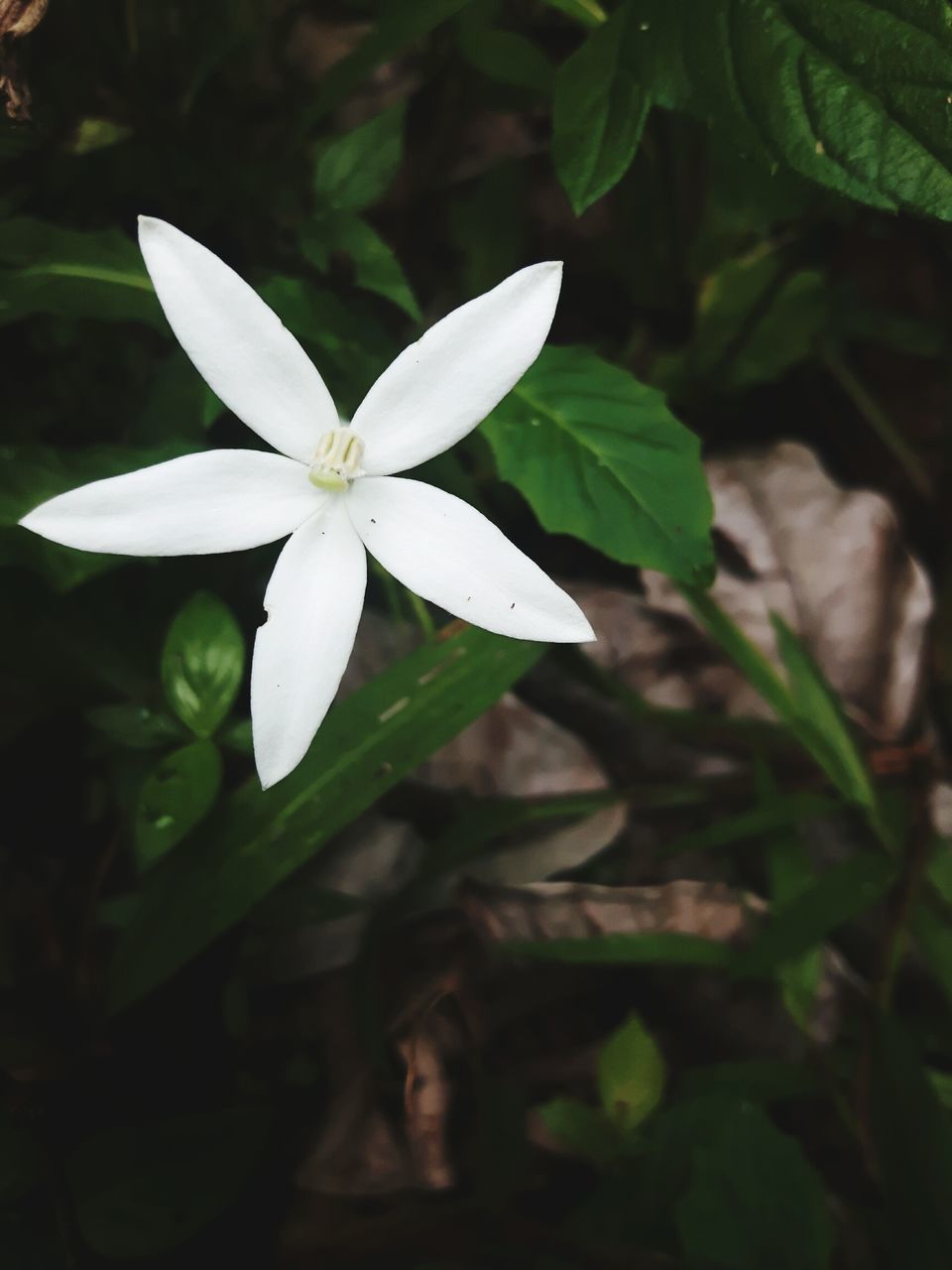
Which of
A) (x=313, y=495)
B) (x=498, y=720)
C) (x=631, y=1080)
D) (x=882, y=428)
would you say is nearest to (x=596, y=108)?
(x=313, y=495)

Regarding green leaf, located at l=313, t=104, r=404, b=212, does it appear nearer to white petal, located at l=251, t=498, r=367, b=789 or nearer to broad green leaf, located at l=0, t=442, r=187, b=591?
broad green leaf, located at l=0, t=442, r=187, b=591

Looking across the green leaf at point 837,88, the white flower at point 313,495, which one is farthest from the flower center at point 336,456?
the green leaf at point 837,88

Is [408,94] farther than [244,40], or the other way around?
[408,94]

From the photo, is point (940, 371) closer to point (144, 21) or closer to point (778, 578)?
point (778, 578)

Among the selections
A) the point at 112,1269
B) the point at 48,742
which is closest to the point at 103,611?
the point at 48,742

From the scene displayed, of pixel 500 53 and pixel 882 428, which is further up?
pixel 500 53

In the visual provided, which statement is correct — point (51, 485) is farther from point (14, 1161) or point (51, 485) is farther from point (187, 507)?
point (14, 1161)
